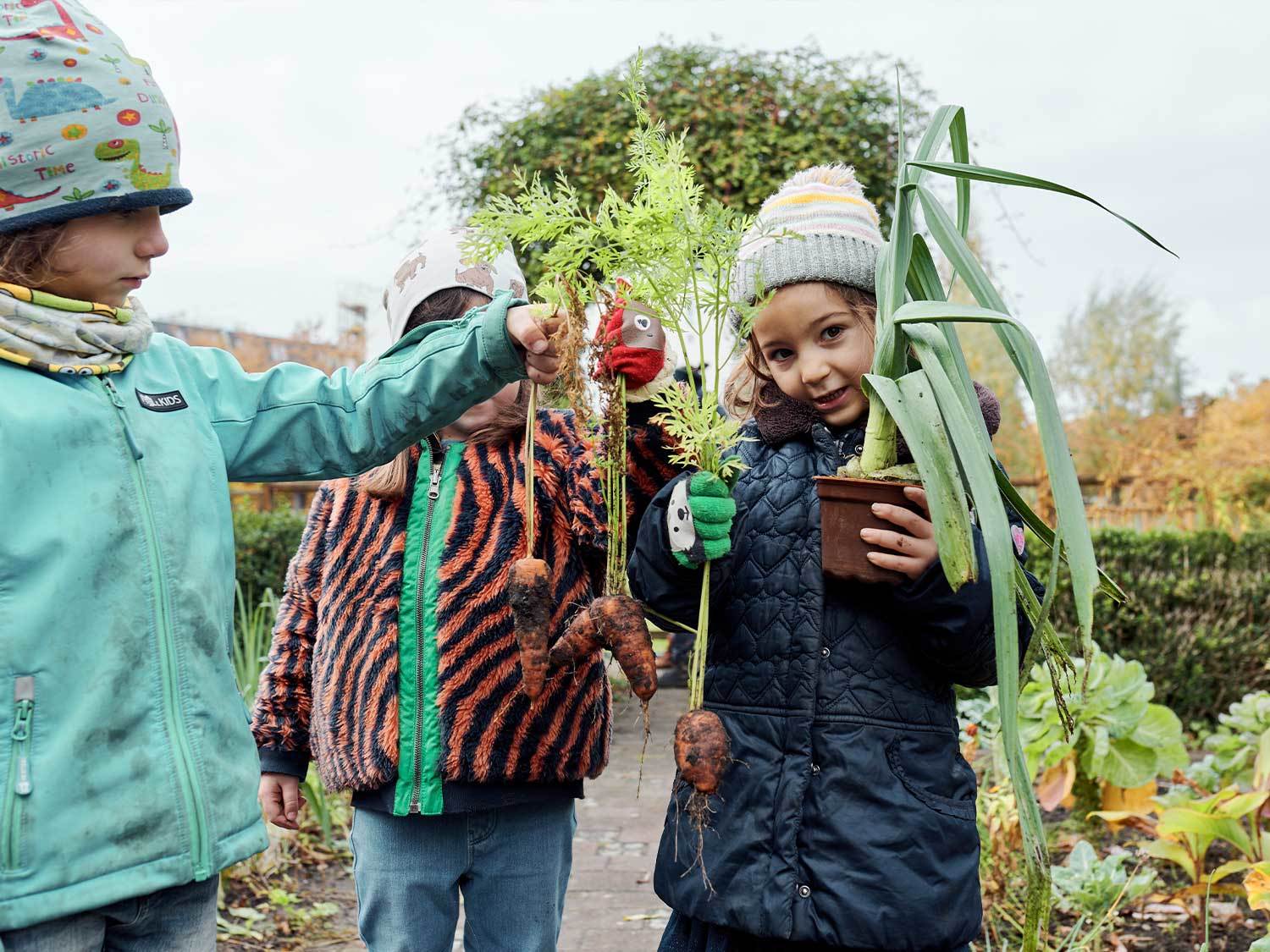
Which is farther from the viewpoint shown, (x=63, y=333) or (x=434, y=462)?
(x=434, y=462)

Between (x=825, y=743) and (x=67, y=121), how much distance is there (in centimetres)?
136

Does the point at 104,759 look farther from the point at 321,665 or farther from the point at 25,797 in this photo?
the point at 321,665

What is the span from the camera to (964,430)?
1437 millimetres

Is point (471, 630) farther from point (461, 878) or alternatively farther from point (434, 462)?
point (461, 878)

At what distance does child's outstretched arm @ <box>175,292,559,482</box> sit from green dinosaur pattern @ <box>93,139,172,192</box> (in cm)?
27

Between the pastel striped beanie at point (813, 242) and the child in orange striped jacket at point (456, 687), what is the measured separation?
37cm

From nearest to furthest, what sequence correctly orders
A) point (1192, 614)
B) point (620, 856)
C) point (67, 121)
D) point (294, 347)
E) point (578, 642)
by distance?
point (67, 121), point (578, 642), point (620, 856), point (1192, 614), point (294, 347)

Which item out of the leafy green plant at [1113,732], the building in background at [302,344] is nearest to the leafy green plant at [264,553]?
the leafy green plant at [1113,732]

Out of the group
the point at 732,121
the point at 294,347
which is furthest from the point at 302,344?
the point at 732,121

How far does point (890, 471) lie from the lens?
1.58 metres

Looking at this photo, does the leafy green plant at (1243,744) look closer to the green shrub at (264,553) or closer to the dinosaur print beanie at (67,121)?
the dinosaur print beanie at (67,121)

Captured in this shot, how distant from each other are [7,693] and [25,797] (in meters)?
0.12

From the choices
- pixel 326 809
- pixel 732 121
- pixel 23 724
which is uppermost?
pixel 732 121

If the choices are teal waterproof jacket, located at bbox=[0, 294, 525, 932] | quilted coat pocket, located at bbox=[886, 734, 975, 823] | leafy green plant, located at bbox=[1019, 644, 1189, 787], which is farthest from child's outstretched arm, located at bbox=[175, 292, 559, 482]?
leafy green plant, located at bbox=[1019, 644, 1189, 787]
